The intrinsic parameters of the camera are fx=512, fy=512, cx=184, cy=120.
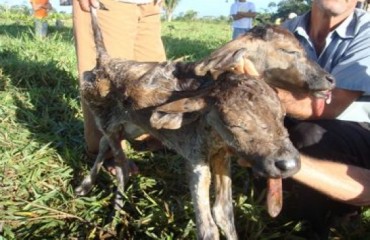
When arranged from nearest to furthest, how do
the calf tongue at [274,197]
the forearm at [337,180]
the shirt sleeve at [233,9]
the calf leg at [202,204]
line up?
the calf tongue at [274,197] → the calf leg at [202,204] → the forearm at [337,180] → the shirt sleeve at [233,9]

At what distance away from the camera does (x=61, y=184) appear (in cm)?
394

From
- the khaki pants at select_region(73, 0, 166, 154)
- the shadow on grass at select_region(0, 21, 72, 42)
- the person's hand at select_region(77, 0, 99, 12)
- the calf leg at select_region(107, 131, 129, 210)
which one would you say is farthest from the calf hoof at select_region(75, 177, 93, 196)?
the shadow on grass at select_region(0, 21, 72, 42)

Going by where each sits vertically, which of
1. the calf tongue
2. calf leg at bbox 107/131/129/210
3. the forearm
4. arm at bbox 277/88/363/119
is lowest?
calf leg at bbox 107/131/129/210

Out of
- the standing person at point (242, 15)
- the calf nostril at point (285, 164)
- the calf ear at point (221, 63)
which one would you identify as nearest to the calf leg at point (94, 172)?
the calf ear at point (221, 63)

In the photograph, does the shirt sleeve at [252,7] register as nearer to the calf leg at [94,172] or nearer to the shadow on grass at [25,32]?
the shadow on grass at [25,32]

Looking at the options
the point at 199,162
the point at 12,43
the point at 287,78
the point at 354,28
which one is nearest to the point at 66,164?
the point at 199,162

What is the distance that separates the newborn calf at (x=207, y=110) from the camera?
2283 millimetres

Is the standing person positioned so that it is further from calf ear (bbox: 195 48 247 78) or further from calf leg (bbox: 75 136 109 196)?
calf ear (bbox: 195 48 247 78)

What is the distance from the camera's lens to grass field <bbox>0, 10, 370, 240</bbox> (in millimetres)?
3371

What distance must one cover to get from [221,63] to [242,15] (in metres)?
6.51

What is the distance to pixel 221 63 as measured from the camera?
273 centimetres

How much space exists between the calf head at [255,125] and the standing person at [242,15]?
20.6 feet

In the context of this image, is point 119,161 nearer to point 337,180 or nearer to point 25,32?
point 337,180

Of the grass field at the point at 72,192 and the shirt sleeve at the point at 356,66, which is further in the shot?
the grass field at the point at 72,192
